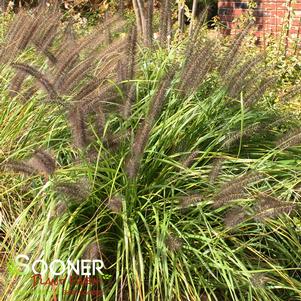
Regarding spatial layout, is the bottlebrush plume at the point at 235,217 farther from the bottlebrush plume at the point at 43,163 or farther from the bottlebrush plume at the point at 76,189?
the bottlebrush plume at the point at 43,163

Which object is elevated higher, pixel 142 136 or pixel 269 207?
Result: pixel 142 136

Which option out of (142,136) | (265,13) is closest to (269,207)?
(142,136)

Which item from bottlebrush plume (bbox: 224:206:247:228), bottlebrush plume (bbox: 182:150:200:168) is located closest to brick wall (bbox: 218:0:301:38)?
bottlebrush plume (bbox: 182:150:200:168)

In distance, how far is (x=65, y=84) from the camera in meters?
3.45

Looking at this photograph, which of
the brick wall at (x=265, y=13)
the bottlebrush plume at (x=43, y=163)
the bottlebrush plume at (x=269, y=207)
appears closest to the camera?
the bottlebrush plume at (x=269, y=207)

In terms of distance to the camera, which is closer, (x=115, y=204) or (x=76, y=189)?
(x=76, y=189)

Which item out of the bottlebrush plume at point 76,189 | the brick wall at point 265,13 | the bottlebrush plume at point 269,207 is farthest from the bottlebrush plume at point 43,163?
the brick wall at point 265,13

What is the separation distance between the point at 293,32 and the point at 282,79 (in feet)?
8.00

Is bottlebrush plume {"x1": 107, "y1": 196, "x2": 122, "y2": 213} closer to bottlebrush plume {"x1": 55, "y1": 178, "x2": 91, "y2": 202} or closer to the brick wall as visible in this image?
bottlebrush plume {"x1": 55, "y1": 178, "x2": 91, "y2": 202}

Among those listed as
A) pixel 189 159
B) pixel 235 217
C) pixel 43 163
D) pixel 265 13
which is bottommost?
pixel 265 13

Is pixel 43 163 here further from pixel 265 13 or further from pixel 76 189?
pixel 265 13

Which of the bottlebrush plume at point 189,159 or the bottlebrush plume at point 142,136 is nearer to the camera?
the bottlebrush plume at point 142,136

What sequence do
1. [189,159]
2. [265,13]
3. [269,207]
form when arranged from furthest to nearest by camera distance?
[265,13], [189,159], [269,207]

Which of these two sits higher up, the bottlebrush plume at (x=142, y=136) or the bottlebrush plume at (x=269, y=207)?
the bottlebrush plume at (x=142, y=136)
